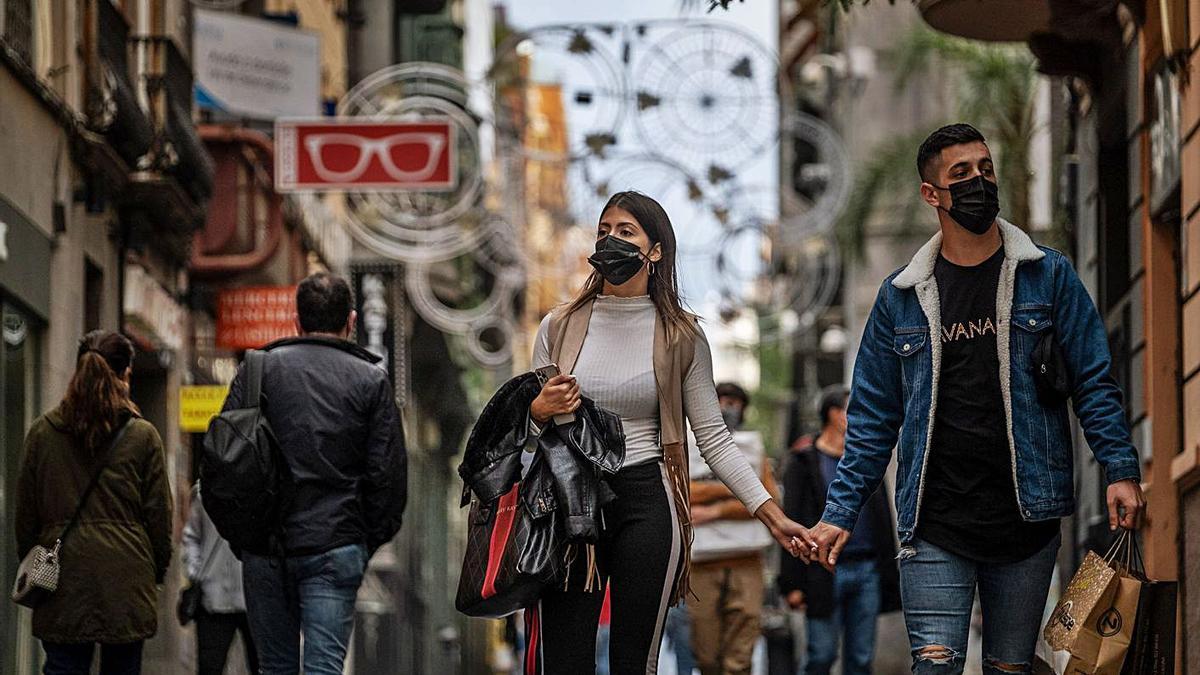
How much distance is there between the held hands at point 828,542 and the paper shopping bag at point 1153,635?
0.97 metres

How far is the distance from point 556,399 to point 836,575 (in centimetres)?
569

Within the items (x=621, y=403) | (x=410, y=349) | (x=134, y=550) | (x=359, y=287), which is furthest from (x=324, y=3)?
(x=621, y=403)

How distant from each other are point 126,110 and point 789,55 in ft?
182

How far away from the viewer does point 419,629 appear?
49531mm

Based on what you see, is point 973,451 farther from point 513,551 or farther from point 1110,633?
point 513,551

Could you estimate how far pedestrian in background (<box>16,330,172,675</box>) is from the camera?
32.3 feet

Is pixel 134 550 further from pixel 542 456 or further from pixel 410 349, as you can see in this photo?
pixel 410 349

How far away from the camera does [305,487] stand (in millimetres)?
→ 9133

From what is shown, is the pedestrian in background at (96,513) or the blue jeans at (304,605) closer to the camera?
the blue jeans at (304,605)

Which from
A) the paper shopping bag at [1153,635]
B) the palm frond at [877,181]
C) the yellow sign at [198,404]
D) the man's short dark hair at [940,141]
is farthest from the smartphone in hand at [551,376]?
the palm frond at [877,181]

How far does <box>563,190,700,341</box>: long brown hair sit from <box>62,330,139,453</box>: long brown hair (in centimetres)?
279

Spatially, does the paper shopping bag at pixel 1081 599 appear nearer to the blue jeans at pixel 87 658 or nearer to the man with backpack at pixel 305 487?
the man with backpack at pixel 305 487

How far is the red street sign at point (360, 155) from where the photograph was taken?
67.8 feet

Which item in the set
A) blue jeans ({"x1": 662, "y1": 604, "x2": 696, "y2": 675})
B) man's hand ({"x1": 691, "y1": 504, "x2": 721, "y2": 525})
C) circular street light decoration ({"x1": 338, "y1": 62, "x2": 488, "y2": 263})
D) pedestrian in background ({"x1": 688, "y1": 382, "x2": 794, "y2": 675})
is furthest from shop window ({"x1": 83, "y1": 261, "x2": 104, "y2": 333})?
man's hand ({"x1": 691, "y1": 504, "x2": 721, "y2": 525})
